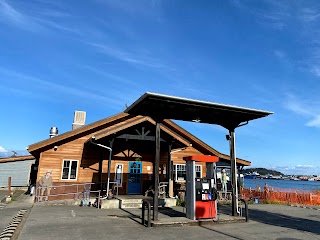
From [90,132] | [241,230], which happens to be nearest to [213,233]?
[241,230]

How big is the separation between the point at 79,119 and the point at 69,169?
5.69 metres

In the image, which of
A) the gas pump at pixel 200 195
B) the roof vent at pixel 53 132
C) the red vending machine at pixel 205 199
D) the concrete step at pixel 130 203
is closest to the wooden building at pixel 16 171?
the roof vent at pixel 53 132

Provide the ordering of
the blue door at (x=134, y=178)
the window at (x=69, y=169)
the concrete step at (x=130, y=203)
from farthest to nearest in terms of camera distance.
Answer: the blue door at (x=134, y=178)
the window at (x=69, y=169)
the concrete step at (x=130, y=203)

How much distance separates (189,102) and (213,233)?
4.71 meters

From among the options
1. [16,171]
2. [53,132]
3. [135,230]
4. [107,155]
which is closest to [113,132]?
[107,155]

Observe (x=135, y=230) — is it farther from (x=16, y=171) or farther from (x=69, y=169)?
(x=16, y=171)

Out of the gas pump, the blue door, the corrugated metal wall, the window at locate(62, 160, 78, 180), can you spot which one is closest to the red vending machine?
the gas pump

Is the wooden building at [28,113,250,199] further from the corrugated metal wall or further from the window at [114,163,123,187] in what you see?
the corrugated metal wall

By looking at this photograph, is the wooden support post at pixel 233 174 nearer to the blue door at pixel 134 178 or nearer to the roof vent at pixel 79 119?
the blue door at pixel 134 178

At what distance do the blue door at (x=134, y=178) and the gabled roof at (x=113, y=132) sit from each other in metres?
3.19

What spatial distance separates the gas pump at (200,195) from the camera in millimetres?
9875

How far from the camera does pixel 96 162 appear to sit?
18047mm

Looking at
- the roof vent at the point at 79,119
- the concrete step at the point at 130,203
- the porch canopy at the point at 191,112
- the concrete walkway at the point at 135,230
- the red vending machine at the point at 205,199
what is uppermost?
the roof vent at the point at 79,119

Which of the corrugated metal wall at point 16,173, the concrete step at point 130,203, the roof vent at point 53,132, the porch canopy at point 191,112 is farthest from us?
the corrugated metal wall at point 16,173
